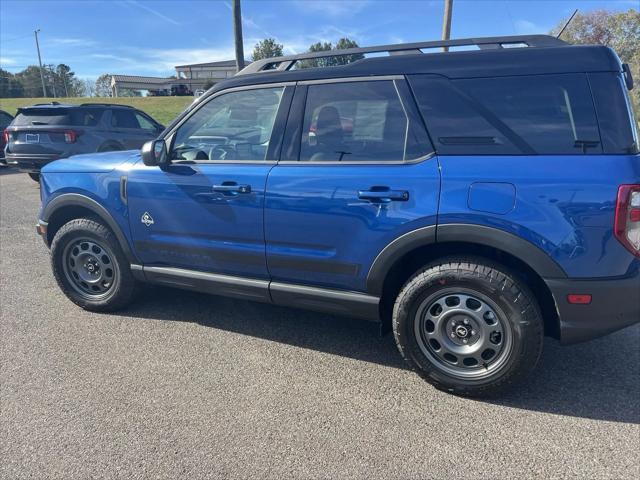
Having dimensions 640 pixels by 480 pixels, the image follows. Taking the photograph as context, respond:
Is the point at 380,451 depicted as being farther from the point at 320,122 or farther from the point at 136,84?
the point at 136,84

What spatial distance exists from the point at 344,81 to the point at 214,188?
1125 mm

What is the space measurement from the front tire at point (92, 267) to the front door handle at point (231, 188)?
1188 millimetres

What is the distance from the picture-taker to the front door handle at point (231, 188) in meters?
3.11

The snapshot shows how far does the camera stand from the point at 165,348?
3.38 metres

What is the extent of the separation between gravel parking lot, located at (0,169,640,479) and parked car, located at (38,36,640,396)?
32 cm

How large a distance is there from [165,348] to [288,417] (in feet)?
4.08

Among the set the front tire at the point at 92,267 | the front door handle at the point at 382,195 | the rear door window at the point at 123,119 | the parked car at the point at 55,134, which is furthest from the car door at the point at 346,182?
the rear door window at the point at 123,119

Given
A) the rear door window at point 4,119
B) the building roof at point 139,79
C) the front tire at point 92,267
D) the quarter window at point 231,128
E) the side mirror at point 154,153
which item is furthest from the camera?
the building roof at point 139,79

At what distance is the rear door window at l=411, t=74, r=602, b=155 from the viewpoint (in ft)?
7.93

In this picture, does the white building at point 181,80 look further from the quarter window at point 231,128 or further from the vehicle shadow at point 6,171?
the quarter window at point 231,128

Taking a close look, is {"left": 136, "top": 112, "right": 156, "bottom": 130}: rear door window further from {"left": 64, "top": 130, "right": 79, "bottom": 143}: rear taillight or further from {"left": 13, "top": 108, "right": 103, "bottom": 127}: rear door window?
{"left": 64, "top": 130, "right": 79, "bottom": 143}: rear taillight

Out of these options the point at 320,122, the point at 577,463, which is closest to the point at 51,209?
the point at 320,122

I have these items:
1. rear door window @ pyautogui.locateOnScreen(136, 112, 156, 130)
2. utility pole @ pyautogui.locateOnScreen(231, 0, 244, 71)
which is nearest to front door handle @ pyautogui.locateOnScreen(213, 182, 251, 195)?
rear door window @ pyautogui.locateOnScreen(136, 112, 156, 130)

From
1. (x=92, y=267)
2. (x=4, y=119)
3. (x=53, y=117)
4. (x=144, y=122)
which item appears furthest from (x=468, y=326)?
(x=4, y=119)
